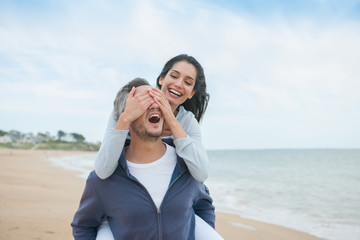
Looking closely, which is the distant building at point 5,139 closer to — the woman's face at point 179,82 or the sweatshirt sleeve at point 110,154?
the woman's face at point 179,82

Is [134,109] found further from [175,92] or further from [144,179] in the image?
[175,92]

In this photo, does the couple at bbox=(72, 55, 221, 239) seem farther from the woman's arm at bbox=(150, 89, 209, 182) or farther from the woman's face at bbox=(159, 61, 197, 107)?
the woman's face at bbox=(159, 61, 197, 107)

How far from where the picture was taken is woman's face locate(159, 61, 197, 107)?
9.46 ft

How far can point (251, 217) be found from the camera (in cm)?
756

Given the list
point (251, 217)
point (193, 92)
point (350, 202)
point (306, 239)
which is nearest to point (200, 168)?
point (193, 92)

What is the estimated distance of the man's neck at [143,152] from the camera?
218 centimetres

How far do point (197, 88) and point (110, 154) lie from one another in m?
1.46

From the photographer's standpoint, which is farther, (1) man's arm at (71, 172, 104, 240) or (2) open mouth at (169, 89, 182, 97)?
(2) open mouth at (169, 89, 182, 97)

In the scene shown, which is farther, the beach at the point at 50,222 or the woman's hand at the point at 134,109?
the beach at the point at 50,222

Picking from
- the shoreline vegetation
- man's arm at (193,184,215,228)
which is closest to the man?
man's arm at (193,184,215,228)

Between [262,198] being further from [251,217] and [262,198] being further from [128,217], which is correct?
[128,217]

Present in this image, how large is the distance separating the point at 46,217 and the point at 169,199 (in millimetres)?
4721

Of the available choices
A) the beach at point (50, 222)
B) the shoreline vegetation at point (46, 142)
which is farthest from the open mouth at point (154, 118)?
the shoreline vegetation at point (46, 142)

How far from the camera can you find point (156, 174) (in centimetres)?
215
